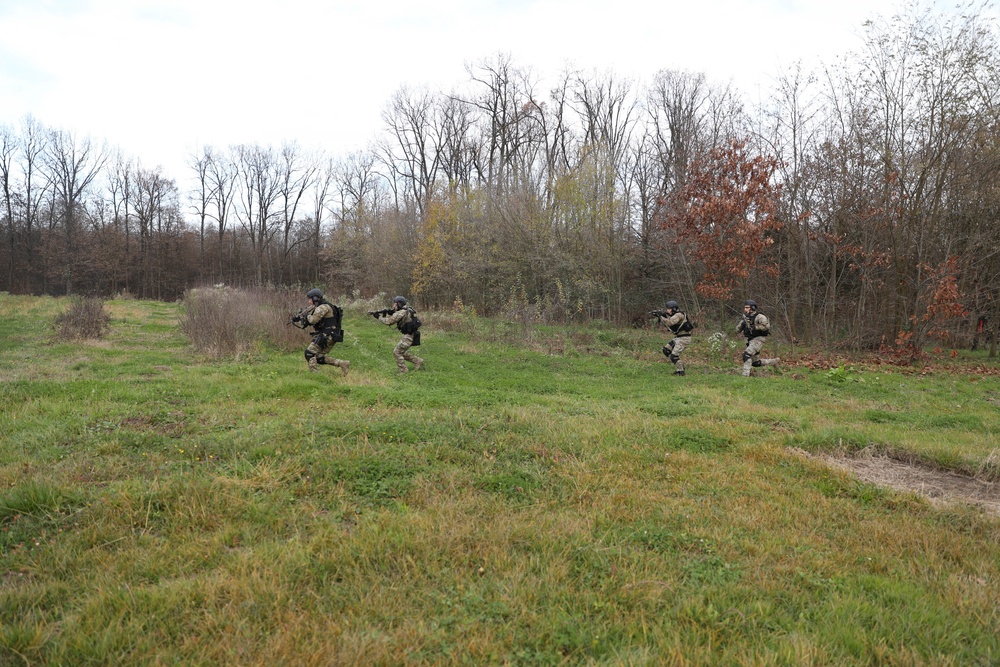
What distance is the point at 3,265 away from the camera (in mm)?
40188

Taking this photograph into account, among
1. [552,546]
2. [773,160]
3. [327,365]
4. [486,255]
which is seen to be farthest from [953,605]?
[486,255]

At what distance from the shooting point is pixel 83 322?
14.8 m

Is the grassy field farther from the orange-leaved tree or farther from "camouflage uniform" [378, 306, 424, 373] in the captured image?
the orange-leaved tree

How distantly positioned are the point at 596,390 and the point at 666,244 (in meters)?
14.2

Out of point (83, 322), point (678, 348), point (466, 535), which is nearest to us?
point (466, 535)

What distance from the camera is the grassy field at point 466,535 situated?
297 centimetres

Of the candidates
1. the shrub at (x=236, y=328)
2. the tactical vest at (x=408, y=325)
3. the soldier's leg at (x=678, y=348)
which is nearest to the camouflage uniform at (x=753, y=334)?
the soldier's leg at (x=678, y=348)

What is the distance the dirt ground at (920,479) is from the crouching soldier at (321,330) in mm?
8278

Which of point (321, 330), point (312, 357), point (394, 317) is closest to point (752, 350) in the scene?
point (394, 317)

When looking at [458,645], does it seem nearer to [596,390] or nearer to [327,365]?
[596,390]

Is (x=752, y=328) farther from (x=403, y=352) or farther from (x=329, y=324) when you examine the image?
(x=329, y=324)

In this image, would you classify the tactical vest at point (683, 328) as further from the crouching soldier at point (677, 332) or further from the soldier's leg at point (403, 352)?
the soldier's leg at point (403, 352)

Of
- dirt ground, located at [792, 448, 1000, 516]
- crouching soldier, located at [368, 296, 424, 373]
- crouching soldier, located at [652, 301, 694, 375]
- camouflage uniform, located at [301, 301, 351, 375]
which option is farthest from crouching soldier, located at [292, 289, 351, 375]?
dirt ground, located at [792, 448, 1000, 516]

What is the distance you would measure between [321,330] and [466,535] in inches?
303
